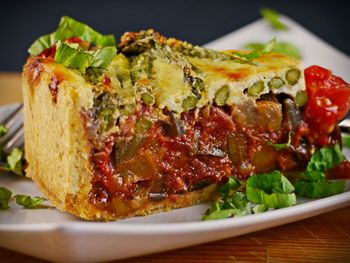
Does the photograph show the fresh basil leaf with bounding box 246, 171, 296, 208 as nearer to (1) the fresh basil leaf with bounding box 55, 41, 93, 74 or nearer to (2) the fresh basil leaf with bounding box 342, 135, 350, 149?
(2) the fresh basil leaf with bounding box 342, 135, 350, 149

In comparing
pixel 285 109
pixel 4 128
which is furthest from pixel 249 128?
pixel 4 128

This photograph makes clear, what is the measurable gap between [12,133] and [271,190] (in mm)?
2051

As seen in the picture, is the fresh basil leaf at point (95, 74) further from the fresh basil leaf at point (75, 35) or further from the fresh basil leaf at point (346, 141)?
the fresh basil leaf at point (346, 141)

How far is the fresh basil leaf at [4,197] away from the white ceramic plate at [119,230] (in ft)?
0.16

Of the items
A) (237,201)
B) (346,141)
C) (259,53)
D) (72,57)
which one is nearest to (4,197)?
(72,57)

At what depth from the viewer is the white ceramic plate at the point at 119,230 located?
3.68 meters

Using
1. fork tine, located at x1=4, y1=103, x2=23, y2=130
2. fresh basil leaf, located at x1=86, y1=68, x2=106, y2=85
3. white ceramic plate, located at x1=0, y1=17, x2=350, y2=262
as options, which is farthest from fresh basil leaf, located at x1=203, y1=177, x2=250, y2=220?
fork tine, located at x1=4, y1=103, x2=23, y2=130

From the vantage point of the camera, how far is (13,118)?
5871mm

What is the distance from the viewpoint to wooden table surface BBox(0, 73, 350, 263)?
4.29 m

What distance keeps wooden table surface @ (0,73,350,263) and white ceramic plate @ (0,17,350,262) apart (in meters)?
0.13

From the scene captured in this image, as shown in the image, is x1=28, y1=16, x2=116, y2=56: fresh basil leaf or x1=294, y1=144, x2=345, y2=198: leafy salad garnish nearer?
x1=294, y1=144, x2=345, y2=198: leafy salad garnish

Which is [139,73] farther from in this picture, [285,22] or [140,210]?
[285,22]

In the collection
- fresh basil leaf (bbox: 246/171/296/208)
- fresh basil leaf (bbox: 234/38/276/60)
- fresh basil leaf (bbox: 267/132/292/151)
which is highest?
fresh basil leaf (bbox: 234/38/276/60)

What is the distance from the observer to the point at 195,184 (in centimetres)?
493
